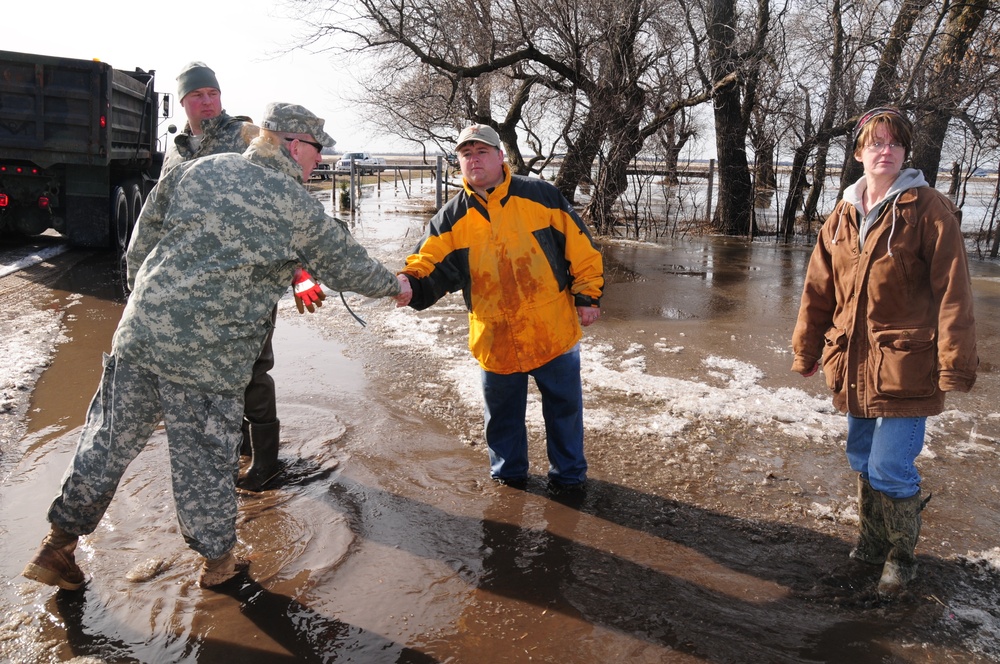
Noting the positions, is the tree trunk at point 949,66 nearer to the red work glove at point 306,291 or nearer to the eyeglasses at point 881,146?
the eyeglasses at point 881,146

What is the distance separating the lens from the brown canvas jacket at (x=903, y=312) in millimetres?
2840

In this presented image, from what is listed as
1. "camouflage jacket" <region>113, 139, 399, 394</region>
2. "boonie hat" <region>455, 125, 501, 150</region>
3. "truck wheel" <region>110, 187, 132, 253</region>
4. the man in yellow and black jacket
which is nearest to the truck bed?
"truck wheel" <region>110, 187, 132, 253</region>

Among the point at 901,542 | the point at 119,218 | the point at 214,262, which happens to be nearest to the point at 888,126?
the point at 901,542

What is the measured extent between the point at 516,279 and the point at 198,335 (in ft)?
5.05

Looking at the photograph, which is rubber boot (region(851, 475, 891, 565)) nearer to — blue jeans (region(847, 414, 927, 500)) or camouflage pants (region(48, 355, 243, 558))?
blue jeans (region(847, 414, 927, 500))

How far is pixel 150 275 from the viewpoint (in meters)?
2.81

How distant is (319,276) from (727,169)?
45.7ft

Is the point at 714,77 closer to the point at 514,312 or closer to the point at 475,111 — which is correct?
the point at 475,111

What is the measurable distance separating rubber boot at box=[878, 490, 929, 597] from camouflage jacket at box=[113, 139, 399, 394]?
2.51 meters

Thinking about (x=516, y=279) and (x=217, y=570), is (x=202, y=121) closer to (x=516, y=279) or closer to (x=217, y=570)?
(x=516, y=279)

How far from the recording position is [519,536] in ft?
11.7

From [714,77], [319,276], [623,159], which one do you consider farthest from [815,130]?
[319,276]

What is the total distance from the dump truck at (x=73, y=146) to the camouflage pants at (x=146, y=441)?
24.7ft

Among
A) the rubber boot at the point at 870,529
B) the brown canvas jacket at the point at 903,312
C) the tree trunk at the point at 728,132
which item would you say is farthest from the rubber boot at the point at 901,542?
the tree trunk at the point at 728,132
